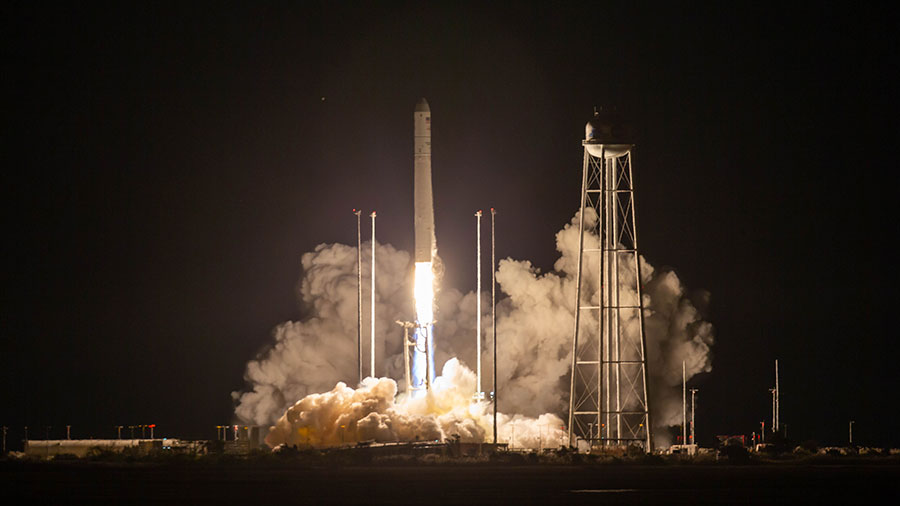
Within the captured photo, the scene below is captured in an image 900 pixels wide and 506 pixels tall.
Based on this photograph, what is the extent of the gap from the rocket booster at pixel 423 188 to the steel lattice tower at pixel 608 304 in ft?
25.5

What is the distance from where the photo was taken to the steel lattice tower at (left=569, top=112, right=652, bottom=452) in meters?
89.4

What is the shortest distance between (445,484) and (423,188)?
Answer: 2761cm

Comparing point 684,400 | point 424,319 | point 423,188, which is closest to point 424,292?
point 424,319

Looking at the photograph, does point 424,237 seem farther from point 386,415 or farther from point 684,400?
point 684,400

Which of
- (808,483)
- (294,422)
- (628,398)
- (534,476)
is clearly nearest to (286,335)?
(294,422)

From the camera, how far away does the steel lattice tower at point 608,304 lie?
293 feet

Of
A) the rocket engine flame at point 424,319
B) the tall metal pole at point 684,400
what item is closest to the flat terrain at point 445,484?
the rocket engine flame at point 424,319

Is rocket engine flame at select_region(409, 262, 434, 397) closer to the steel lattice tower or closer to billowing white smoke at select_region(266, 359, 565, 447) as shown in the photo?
billowing white smoke at select_region(266, 359, 565, 447)

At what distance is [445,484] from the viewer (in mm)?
65312

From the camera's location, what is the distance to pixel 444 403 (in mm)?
93625

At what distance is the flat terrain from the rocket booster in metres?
13.7

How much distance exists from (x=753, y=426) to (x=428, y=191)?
5347 cm

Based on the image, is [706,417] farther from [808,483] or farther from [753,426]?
[808,483]

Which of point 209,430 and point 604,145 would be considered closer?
point 604,145
